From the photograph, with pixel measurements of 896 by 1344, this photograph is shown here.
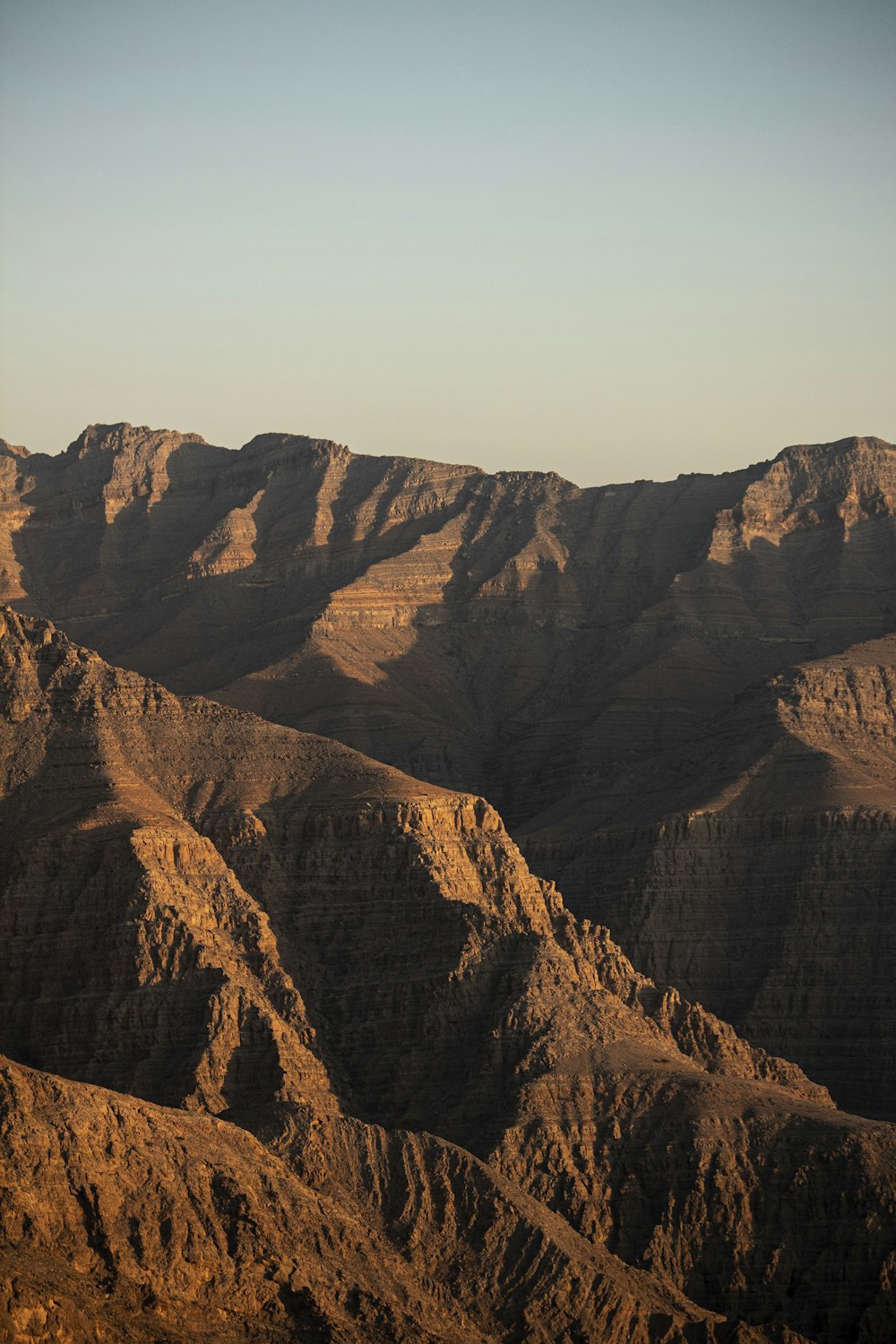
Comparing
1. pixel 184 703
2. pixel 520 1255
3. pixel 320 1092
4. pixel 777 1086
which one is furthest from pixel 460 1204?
pixel 184 703

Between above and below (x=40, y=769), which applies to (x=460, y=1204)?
below

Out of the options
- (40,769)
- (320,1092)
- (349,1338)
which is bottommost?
(349,1338)

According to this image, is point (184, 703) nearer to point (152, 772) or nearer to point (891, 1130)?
point (152, 772)

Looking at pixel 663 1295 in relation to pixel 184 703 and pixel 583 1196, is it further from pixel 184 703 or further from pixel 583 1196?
pixel 184 703

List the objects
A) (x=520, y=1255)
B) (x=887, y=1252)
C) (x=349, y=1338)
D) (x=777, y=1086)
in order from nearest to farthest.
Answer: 1. (x=349, y=1338)
2. (x=520, y=1255)
3. (x=887, y=1252)
4. (x=777, y=1086)

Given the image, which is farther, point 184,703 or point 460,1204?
point 184,703

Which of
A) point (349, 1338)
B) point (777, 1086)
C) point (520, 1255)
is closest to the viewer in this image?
point (349, 1338)

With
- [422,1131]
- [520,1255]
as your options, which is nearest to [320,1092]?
[422,1131]
